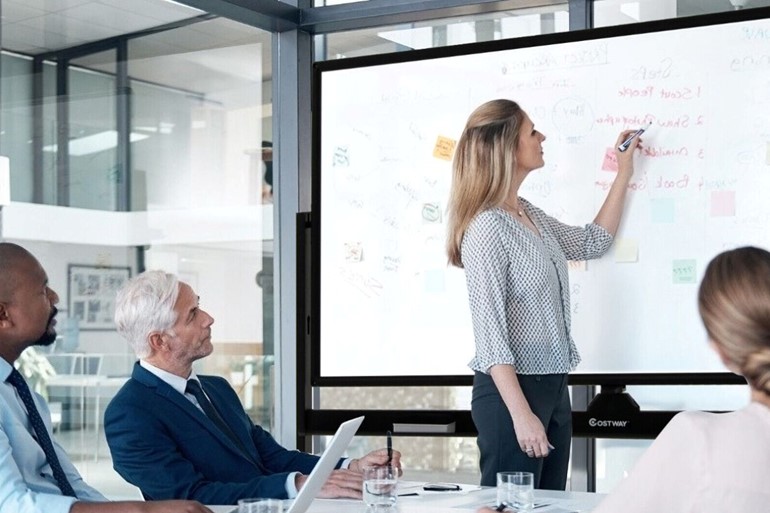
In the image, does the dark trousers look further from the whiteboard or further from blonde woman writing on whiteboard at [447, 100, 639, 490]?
the whiteboard

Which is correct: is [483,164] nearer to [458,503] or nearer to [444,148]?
[444,148]

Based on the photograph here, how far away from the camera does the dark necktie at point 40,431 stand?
2482mm

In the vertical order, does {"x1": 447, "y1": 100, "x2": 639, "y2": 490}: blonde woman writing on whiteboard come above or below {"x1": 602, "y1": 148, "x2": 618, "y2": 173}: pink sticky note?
below

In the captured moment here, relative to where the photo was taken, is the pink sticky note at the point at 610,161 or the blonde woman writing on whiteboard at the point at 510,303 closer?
the blonde woman writing on whiteboard at the point at 510,303

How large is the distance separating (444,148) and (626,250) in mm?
842

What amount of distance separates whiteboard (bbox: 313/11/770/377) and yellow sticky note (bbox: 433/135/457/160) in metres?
0.01

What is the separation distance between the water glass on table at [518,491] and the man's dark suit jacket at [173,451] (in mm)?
610

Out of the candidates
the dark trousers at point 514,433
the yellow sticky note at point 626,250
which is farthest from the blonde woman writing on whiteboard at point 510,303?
the yellow sticky note at point 626,250

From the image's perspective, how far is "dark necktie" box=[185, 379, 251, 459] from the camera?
299 cm

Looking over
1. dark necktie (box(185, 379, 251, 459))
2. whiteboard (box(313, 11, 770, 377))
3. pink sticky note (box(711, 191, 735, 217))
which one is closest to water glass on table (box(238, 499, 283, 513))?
dark necktie (box(185, 379, 251, 459))

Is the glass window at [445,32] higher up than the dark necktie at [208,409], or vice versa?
the glass window at [445,32]

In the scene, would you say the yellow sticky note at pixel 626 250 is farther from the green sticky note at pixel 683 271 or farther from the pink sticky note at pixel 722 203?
the pink sticky note at pixel 722 203

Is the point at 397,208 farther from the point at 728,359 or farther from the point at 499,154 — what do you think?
the point at 728,359

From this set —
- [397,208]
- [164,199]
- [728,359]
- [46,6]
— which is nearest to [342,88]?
[397,208]
